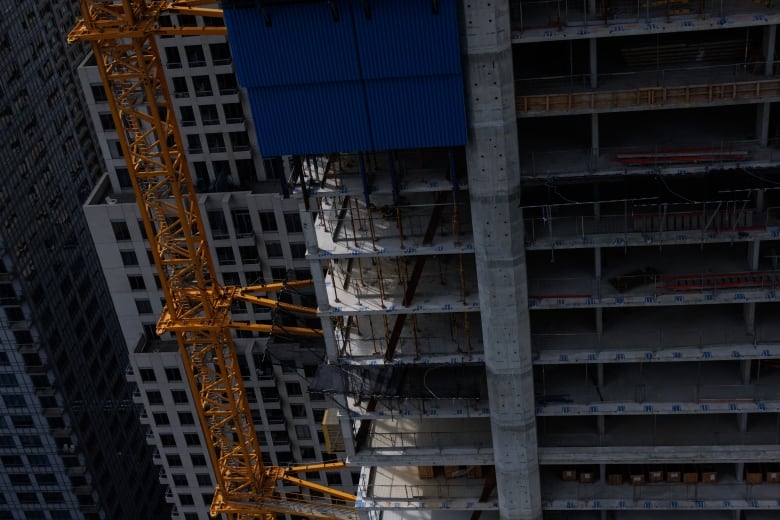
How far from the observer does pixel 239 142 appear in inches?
4200

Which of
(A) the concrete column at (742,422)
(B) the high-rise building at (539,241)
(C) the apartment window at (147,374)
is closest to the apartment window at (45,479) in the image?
(C) the apartment window at (147,374)

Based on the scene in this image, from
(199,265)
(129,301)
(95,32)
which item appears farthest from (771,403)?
(129,301)

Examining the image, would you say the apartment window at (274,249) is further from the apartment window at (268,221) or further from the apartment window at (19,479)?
the apartment window at (19,479)

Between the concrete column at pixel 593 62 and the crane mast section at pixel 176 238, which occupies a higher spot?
the concrete column at pixel 593 62

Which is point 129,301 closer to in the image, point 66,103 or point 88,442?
point 88,442

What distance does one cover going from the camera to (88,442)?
151 meters

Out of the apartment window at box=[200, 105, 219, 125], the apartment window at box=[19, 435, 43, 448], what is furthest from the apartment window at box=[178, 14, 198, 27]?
the apartment window at box=[19, 435, 43, 448]

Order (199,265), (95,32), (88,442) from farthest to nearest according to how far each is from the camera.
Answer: (88,442) < (199,265) < (95,32)

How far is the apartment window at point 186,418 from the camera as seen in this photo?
11888 cm

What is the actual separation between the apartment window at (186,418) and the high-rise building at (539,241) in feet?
148

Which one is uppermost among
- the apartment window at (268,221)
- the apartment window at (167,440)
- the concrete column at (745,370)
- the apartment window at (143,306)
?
the concrete column at (745,370)

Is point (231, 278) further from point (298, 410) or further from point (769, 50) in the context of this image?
point (769, 50)

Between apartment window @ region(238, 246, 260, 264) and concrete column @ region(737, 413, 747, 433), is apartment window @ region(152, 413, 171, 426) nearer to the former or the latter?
apartment window @ region(238, 246, 260, 264)

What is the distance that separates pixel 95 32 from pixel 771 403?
172 feet
